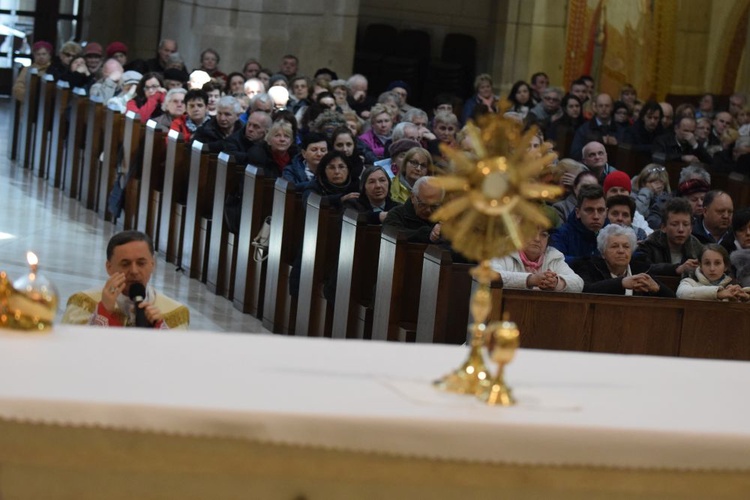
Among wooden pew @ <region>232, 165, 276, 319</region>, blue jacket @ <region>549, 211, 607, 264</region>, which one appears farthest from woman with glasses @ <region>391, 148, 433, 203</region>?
blue jacket @ <region>549, 211, 607, 264</region>

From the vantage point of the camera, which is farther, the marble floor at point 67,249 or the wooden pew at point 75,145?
the wooden pew at point 75,145

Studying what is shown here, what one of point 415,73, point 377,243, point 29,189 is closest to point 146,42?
point 415,73

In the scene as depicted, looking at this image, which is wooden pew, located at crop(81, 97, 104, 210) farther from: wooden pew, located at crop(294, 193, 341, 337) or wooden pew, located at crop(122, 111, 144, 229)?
wooden pew, located at crop(294, 193, 341, 337)

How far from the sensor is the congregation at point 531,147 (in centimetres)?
688

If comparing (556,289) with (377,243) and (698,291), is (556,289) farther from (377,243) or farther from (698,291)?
(377,243)

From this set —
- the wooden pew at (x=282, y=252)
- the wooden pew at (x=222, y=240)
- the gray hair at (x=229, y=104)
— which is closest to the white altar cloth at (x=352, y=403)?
the wooden pew at (x=282, y=252)

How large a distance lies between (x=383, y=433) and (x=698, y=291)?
4512 mm

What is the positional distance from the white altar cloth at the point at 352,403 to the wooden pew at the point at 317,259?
5462mm

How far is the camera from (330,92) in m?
14.6

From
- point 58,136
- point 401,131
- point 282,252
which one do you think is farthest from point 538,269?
point 58,136

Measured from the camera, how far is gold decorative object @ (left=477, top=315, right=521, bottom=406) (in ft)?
7.98

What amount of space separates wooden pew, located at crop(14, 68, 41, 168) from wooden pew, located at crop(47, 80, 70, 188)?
2.65 ft

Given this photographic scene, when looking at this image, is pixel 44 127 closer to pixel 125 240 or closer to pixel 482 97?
pixel 482 97

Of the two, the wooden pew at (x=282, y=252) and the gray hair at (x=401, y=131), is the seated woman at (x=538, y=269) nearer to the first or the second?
the wooden pew at (x=282, y=252)
